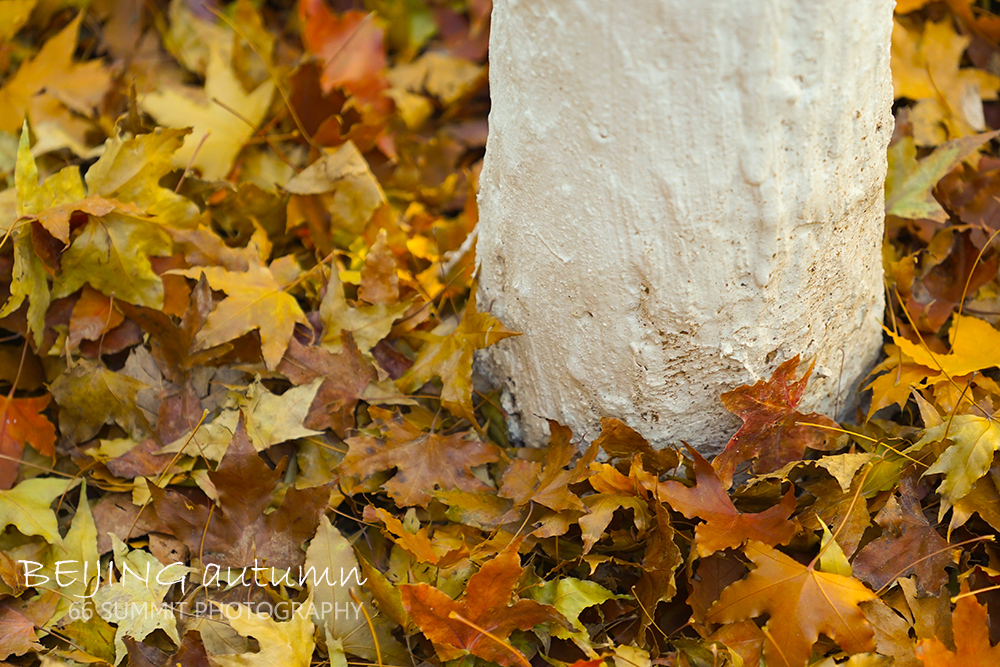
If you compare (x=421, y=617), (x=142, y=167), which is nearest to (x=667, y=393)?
(x=421, y=617)

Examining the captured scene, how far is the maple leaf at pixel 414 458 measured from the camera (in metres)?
1.21

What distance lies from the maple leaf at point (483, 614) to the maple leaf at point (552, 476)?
121 mm

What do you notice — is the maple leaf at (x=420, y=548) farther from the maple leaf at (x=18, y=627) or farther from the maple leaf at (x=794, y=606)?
the maple leaf at (x=18, y=627)

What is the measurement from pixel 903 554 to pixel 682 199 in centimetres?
62

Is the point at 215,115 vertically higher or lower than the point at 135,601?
higher

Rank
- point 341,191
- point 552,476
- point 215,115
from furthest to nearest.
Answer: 1. point 215,115
2. point 341,191
3. point 552,476

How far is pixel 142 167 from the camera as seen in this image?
1328 mm

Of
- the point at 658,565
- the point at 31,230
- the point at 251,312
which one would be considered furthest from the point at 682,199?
the point at 31,230

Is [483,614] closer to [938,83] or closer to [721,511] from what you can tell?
[721,511]

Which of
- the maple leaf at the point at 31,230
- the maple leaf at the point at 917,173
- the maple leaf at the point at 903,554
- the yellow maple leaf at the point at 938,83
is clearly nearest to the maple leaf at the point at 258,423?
the maple leaf at the point at 31,230

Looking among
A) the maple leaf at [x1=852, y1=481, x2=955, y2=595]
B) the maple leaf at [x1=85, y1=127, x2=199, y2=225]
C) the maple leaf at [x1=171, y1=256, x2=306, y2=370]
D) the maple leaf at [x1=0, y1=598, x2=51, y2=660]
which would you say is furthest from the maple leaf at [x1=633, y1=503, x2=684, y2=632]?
the maple leaf at [x1=85, y1=127, x2=199, y2=225]

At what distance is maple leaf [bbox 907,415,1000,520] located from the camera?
1022 millimetres

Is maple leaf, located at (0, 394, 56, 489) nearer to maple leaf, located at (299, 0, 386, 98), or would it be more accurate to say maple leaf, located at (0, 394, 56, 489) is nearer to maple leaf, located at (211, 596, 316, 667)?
maple leaf, located at (211, 596, 316, 667)

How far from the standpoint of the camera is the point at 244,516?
119cm
